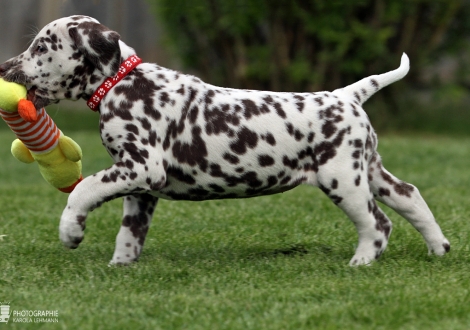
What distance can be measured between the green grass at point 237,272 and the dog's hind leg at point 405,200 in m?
0.14

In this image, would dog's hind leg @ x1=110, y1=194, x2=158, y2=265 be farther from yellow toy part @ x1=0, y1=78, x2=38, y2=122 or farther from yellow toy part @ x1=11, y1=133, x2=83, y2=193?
yellow toy part @ x1=0, y1=78, x2=38, y2=122

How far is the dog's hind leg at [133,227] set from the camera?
17.2 ft

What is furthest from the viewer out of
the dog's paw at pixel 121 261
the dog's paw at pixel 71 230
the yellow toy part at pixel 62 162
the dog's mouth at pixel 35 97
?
the yellow toy part at pixel 62 162

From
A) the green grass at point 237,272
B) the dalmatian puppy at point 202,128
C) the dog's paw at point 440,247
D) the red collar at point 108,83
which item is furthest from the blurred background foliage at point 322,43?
the red collar at point 108,83

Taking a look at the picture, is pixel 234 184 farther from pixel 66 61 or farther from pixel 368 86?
pixel 66 61

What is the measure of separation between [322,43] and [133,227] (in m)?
9.18

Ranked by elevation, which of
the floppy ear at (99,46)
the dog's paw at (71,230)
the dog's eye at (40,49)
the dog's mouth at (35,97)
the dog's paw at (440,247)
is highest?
the floppy ear at (99,46)

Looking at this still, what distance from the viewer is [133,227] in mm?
5297

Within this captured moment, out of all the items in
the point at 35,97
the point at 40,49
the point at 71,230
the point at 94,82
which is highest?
the point at 40,49

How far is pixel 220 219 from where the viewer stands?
6.71 m

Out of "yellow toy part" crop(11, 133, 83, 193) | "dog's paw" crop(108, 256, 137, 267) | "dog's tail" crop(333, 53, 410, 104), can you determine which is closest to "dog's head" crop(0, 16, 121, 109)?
"yellow toy part" crop(11, 133, 83, 193)

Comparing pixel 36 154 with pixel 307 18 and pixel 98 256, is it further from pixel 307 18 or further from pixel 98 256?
pixel 307 18

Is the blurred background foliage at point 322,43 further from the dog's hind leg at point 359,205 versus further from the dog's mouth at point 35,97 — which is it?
the dog's mouth at point 35,97

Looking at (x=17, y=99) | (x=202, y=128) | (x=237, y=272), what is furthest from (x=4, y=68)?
(x=237, y=272)
